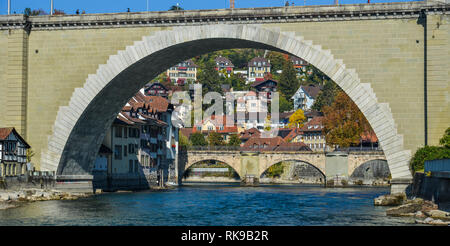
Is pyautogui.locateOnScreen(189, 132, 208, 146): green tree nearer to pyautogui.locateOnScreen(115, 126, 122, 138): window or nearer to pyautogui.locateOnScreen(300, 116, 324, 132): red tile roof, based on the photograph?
pyautogui.locateOnScreen(300, 116, 324, 132): red tile roof

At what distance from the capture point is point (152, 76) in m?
54.0

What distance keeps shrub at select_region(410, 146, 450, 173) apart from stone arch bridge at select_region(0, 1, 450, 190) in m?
0.58

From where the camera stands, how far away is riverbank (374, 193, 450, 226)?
32.4 m

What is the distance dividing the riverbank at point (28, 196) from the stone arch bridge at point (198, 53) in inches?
55.6

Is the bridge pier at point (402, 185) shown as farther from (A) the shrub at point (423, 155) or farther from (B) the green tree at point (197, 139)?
(B) the green tree at point (197, 139)

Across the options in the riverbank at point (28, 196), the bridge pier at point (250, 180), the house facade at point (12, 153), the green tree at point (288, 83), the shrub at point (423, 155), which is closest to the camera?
the shrub at point (423, 155)

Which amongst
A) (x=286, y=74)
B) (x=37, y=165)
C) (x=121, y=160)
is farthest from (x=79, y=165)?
(x=286, y=74)

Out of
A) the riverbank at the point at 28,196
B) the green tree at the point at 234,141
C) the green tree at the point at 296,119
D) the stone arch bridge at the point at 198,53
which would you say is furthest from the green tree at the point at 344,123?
the riverbank at the point at 28,196

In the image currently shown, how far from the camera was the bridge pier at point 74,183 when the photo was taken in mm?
51344

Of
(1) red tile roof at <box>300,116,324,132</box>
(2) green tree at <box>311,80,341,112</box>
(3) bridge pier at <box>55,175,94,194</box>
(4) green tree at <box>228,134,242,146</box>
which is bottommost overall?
(3) bridge pier at <box>55,175,94,194</box>

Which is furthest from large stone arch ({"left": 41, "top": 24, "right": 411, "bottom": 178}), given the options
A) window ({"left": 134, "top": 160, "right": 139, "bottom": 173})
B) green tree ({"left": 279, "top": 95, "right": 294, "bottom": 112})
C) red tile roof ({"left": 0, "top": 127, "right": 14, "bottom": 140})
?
green tree ({"left": 279, "top": 95, "right": 294, "bottom": 112})

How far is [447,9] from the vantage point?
141ft

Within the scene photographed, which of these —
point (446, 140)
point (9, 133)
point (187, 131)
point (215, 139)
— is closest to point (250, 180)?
point (215, 139)

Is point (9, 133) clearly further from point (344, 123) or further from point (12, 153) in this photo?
point (344, 123)
